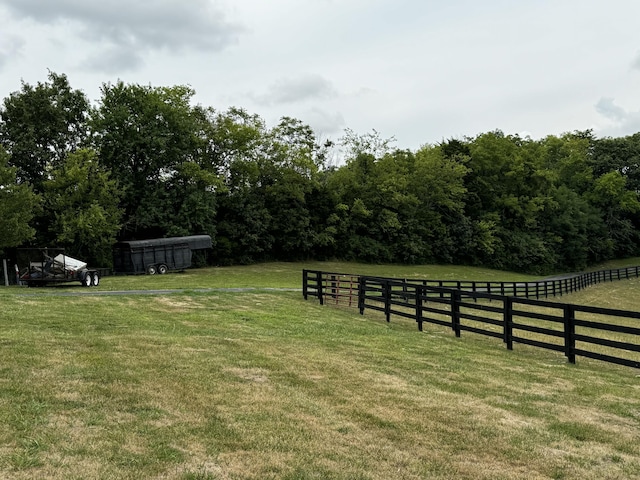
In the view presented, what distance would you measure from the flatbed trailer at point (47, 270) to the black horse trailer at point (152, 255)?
10840 mm

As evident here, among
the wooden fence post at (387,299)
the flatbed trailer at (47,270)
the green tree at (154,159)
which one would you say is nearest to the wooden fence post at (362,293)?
the wooden fence post at (387,299)

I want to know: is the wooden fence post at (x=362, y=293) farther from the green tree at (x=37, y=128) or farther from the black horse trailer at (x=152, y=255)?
the green tree at (x=37, y=128)

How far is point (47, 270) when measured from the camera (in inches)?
913

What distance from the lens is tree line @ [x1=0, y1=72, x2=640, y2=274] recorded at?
36062mm

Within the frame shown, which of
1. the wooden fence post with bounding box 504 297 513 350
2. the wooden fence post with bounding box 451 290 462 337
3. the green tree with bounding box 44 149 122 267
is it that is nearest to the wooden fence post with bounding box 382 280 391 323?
the wooden fence post with bounding box 451 290 462 337

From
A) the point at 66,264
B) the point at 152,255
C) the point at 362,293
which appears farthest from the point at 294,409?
the point at 152,255

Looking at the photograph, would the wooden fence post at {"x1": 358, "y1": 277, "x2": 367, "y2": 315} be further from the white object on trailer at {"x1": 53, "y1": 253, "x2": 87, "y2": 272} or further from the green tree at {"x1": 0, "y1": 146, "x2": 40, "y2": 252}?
the green tree at {"x1": 0, "y1": 146, "x2": 40, "y2": 252}

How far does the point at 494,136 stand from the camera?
6438cm

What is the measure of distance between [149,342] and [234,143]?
41.1 metres

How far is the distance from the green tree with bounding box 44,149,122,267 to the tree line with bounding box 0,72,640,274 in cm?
10

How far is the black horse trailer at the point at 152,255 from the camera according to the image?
34.7m

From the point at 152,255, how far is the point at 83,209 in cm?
555

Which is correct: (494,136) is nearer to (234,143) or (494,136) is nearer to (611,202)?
(611,202)

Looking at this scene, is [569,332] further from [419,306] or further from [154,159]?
[154,159]
